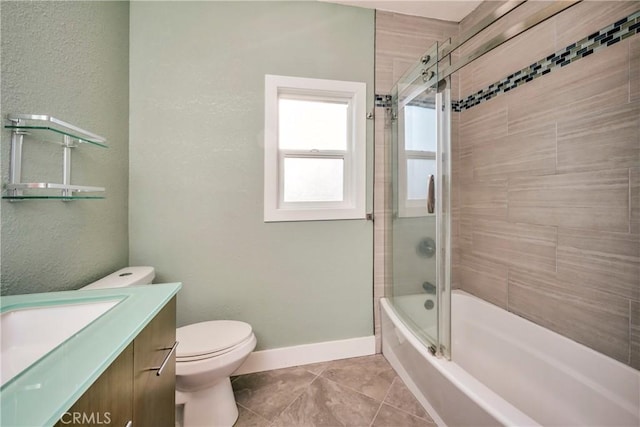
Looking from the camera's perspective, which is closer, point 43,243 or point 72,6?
point 43,243

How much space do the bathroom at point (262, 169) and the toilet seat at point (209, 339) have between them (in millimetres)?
260

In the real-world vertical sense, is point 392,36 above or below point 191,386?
above

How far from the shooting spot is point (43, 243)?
3.24 feet

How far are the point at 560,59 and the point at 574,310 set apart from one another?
1.31 m

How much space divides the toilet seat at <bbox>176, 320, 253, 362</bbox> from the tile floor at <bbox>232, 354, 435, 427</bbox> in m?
0.43

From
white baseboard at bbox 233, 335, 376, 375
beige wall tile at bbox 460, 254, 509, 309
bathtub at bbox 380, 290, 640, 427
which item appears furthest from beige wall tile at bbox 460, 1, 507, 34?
white baseboard at bbox 233, 335, 376, 375

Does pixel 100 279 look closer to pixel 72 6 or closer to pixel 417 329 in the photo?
pixel 72 6

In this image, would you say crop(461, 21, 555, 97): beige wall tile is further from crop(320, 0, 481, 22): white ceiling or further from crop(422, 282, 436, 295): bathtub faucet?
crop(422, 282, 436, 295): bathtub faucet

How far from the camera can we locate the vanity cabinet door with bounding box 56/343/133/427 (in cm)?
44

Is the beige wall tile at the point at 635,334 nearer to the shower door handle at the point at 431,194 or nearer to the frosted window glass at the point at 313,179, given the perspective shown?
the shower door handle at the point at 431,194

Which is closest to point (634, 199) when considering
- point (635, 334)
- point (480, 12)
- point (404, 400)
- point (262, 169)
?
point (635, 334)

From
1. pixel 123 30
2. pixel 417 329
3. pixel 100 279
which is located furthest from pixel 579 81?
pixel 100 279

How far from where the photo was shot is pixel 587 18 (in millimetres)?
1221

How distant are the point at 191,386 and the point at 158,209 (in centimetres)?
101
